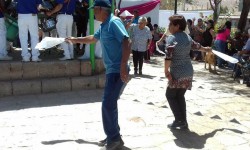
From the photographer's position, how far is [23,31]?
6715 mm

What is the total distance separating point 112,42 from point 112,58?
0.62ft

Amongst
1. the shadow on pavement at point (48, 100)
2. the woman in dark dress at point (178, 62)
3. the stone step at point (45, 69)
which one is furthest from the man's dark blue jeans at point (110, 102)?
the stone step at point (45, 69)

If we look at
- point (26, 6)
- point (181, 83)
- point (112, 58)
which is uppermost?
point (26, 6)

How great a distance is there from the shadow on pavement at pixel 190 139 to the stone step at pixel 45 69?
3054mm

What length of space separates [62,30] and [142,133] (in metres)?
3.44

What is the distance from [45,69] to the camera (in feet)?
22.6

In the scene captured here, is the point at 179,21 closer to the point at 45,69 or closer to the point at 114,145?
the point at 114,145

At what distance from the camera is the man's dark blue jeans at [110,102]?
12.7 ft

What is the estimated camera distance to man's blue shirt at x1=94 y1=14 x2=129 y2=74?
373 centimetres

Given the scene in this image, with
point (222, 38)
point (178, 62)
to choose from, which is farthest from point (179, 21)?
point (222, 38)

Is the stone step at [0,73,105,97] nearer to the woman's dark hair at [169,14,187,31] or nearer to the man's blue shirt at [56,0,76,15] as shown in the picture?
the man's blue shirt at [56,0,76,15]

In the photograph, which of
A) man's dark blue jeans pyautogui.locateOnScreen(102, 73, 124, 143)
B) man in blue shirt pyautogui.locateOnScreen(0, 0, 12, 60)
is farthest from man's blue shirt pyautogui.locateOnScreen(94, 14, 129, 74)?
man in blue shirt pyautogui.locateOnScreen(0, 0, 12, 60)

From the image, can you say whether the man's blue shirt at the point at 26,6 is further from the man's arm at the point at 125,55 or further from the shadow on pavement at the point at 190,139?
the shadow on pavement at the point at 190,139

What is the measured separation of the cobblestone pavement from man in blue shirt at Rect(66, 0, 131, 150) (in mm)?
431
